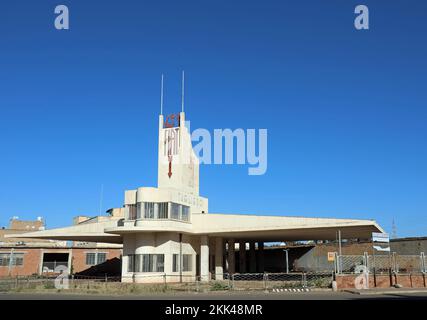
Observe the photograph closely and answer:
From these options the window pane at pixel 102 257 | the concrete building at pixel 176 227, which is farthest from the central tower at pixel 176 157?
the window pane at pixel 102 257

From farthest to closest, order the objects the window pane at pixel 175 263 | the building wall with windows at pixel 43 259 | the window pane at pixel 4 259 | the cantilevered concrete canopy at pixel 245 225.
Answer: the building wall with windows at pixel 43 259 < the window pane at pixel 4 259 < the window pane at pixel 175 263 < the cantilevered concrete canopy at pixel 245 225

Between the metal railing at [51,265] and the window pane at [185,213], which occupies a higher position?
the window pane at [185,213]

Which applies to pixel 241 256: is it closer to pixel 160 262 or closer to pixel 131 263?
pixel 160 262

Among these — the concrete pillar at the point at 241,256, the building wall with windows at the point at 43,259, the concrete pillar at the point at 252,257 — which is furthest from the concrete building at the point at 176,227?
the building wall with windows at the point at 43,259

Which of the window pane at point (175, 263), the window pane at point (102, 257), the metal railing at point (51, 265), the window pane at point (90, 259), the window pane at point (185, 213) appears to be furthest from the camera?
the window pane at point (102, 257)

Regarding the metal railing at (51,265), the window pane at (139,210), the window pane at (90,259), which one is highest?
the window pane at (139,210)

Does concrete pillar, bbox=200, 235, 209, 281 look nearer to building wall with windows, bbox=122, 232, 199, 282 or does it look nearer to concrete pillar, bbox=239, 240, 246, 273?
building wall with windows, bbox=122, 232, 199, 282

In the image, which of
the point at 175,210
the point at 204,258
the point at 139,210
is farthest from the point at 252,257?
the point at 139,210

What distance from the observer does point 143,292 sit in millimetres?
27953

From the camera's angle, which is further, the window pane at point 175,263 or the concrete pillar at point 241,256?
the concrete pillar at point 241,256

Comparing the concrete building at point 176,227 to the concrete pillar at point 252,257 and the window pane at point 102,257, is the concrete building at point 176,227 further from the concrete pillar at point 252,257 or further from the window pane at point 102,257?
the window pane at point 102,257

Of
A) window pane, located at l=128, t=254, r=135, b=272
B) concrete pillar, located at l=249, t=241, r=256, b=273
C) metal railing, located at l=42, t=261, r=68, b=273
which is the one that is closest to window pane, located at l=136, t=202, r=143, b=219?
window pane, located at l=128, t=254, r=135, b=272

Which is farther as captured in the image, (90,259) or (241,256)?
(90,259)
